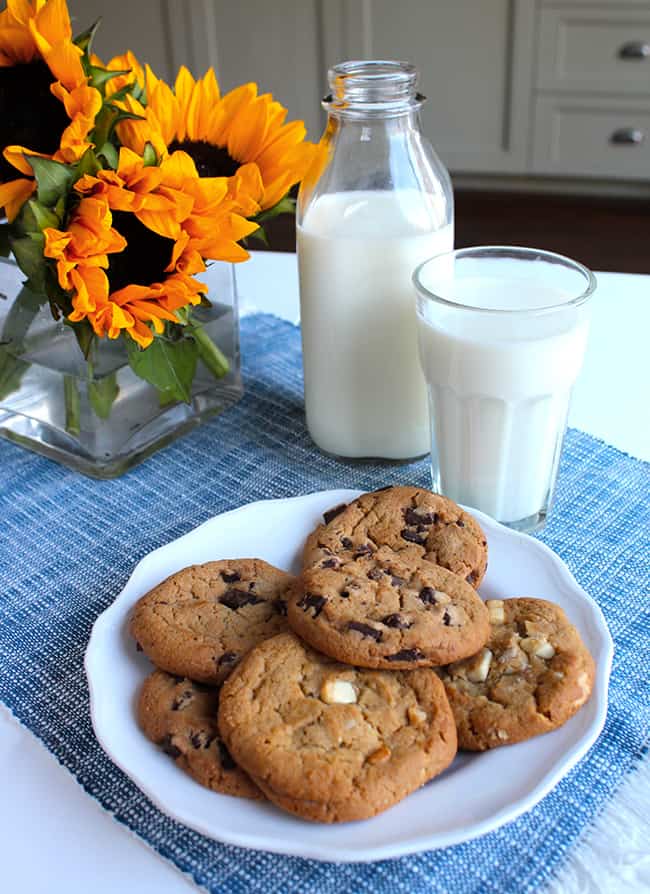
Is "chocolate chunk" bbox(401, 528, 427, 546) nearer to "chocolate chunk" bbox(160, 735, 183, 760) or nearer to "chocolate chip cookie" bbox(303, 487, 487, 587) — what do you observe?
"chocolate chip cookie" bbox(303, 487, 487, 587)

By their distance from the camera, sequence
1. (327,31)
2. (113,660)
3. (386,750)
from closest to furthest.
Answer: (386,750)
(113,660)
(327,31)

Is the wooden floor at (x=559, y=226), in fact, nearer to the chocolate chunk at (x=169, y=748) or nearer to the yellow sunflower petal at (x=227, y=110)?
the yellow sunflower petal at (x=227, y=110)

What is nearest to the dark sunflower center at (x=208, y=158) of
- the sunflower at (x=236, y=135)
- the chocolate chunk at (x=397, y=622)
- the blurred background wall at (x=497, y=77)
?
the sunflower at (x=236, y=135)

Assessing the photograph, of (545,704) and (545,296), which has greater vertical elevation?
(545,296)

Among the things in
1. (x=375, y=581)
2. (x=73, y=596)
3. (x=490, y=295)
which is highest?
(x=490, y=295)

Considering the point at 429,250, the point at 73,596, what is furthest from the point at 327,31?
the point at 73,596

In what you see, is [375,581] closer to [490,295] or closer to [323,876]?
[323,876]

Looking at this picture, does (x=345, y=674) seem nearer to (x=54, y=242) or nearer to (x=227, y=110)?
(x=54, y=242)

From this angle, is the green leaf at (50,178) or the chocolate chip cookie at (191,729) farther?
the green leaf at (50,178)
